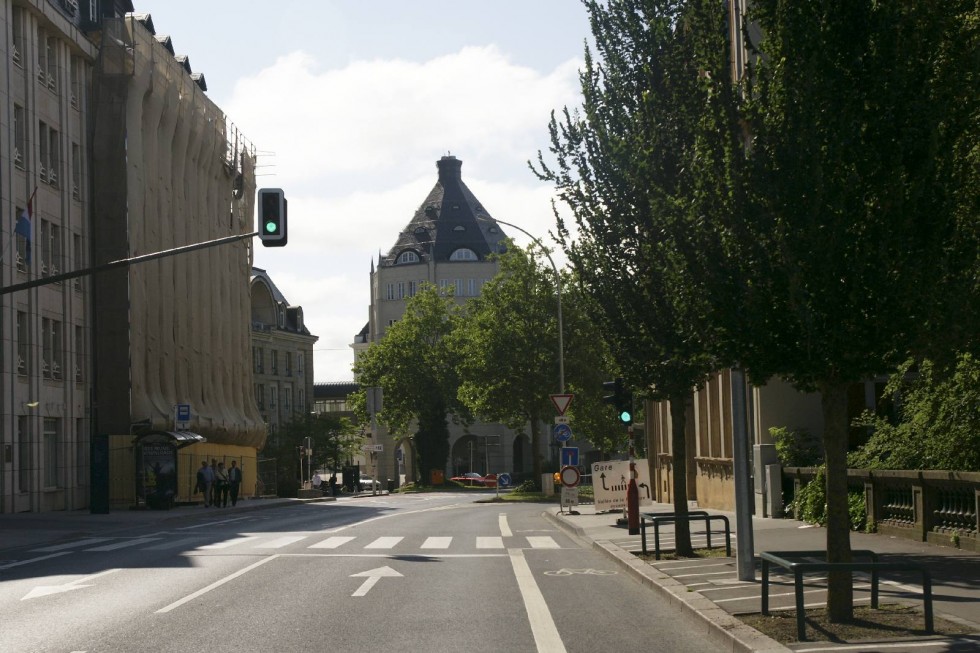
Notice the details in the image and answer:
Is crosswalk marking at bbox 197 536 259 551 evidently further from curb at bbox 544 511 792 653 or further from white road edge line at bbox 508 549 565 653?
curb at bbox 544 511 792 653

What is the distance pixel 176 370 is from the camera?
59594mm

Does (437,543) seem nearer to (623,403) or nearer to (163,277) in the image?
(623,403)

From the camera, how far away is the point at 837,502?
36.3 ft

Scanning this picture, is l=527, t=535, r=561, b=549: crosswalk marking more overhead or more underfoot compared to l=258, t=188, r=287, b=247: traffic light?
more underfoot

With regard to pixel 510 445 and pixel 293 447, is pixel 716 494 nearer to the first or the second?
pixel 293 447

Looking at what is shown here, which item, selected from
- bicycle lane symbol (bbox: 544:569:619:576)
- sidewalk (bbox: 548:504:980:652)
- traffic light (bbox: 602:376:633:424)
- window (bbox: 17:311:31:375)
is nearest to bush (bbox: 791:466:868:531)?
sidewalk (bbox: 548:504:980:652)

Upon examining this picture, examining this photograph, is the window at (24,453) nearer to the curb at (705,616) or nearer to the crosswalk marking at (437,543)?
the crosswalk marking at (437,543)

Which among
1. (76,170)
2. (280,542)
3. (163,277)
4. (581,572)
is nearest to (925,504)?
(581,572)

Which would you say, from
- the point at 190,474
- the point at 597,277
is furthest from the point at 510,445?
the point at 597,277

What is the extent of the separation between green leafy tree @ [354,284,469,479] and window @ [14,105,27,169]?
4968 cm

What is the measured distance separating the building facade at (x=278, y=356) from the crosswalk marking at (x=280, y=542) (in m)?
72.2

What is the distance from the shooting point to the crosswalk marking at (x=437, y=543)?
982 inches

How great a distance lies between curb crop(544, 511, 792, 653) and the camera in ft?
34.1

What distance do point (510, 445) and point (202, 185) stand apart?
209 feet
